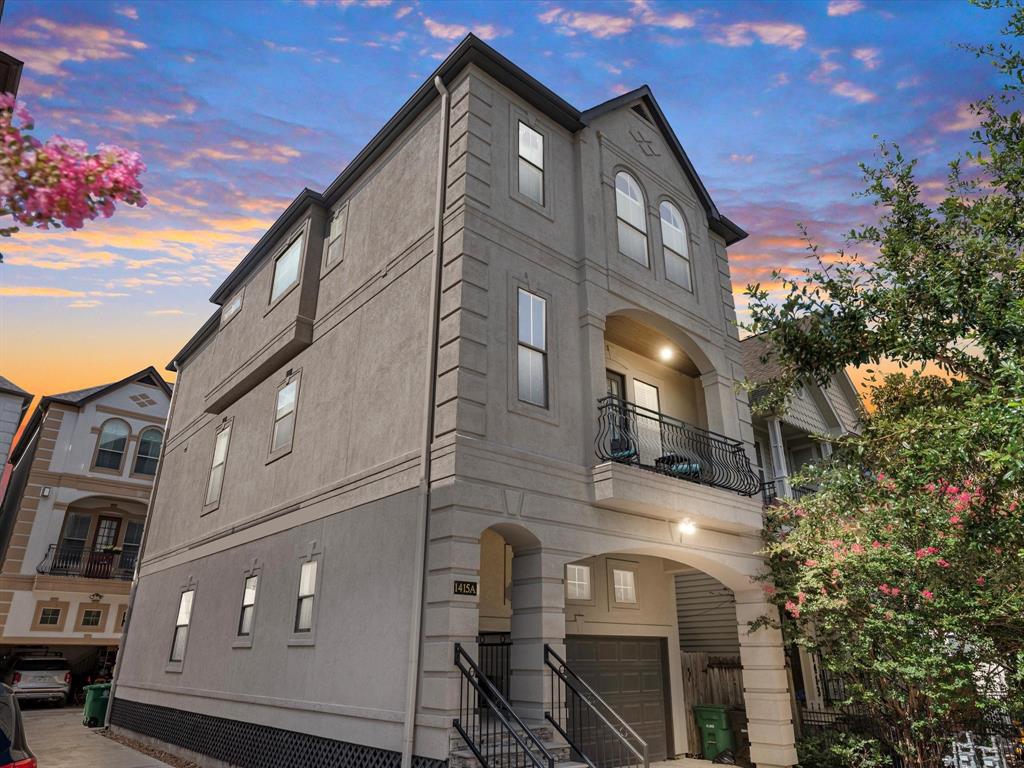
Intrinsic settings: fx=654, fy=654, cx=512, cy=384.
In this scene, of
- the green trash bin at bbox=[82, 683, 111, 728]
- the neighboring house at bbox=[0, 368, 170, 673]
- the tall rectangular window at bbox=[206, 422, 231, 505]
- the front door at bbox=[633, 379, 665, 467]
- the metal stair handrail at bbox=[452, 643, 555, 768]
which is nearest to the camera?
the metal stair handrail at bbox=[452, 643, 555, 768]

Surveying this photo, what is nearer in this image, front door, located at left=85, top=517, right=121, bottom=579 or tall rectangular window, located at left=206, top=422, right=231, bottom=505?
tall rectangular window, located at left=206, top=422, right=231, bottom=505

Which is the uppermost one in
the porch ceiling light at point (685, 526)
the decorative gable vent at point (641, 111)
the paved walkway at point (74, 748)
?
the decorative gable vent at point (641, 111)

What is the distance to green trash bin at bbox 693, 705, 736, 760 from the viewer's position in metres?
13.2

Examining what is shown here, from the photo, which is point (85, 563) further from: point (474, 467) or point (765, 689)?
point (765, 689)

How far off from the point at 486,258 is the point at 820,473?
6571mm

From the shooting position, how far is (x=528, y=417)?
31.5 ft

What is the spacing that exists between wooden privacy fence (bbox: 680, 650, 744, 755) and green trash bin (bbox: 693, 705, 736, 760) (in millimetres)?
286

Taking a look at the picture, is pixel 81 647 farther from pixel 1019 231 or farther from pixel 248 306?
pixel 1019 231

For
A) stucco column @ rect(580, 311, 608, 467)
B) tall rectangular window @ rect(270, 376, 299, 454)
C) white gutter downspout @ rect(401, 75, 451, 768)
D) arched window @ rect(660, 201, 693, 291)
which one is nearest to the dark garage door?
stucco column @ rect(580, 311, 608, 467)

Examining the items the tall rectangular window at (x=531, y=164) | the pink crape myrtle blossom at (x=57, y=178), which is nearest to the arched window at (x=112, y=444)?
the tall rectangular window at (x=531, y=164)

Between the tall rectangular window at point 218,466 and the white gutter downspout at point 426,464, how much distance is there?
8901 millimetres

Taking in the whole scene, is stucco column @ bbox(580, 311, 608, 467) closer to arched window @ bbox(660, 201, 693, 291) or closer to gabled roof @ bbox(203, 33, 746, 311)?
arched window @ bbox(660, 201, 693, 291)

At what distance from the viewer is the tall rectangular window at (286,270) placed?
14741mm

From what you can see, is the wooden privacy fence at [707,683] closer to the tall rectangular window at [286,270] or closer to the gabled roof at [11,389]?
the tall rectangular window at [286,270]
